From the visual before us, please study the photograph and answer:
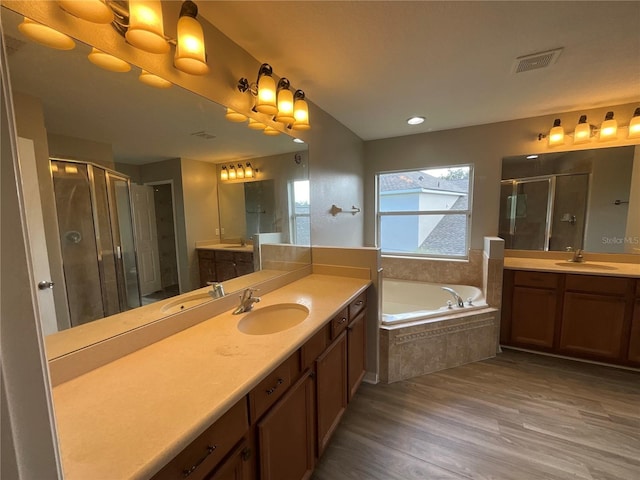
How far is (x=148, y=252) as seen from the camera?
45.7 inches

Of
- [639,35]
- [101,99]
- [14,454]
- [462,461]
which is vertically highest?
[639,35]

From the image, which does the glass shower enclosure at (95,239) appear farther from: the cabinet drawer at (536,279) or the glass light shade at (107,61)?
the cabinet drawer at (536,279)

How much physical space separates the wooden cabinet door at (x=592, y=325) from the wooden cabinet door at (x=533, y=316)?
0.31 feet

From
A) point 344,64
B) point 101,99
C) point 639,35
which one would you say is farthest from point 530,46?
point 101,99

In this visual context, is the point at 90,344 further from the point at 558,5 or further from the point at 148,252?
the point at 558,5

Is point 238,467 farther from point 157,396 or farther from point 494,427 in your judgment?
point 494,427

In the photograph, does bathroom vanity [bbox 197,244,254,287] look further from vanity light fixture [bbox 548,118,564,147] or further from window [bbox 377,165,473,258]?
vanity light fixture [bbox 548,118,564,147]

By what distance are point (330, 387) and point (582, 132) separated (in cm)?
314

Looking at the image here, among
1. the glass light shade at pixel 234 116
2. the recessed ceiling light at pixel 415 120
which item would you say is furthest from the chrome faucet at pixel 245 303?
the recessed ceiling light at pixel 415 120

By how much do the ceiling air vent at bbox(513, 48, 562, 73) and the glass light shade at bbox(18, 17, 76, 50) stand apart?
2.28 metres

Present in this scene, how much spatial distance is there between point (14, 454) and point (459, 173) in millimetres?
3625

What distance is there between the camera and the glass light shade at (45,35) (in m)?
0.79

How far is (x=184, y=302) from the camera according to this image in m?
1.27

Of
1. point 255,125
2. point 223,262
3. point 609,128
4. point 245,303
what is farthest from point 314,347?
point 609,128
